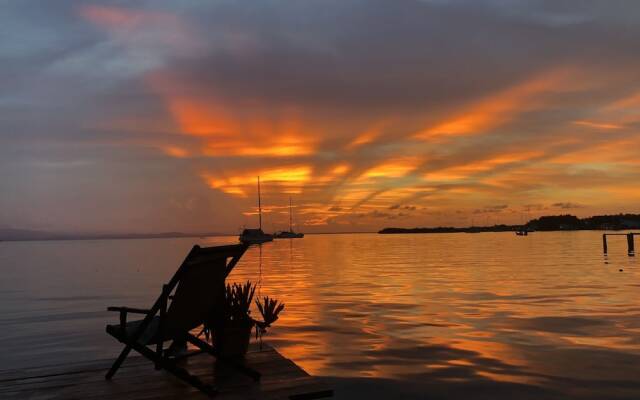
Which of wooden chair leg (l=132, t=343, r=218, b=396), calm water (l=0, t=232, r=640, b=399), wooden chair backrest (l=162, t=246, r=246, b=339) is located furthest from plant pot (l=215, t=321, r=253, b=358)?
calm water (l=0, t=232, r=640, b=399)

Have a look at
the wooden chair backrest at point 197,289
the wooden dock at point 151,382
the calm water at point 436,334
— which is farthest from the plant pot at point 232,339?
the calm water at point 436,334

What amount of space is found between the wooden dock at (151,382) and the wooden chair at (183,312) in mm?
217

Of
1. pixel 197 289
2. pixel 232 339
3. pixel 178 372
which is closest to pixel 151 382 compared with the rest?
pixel 178 372

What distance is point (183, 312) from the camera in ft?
18.3

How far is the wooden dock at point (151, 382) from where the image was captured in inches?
211

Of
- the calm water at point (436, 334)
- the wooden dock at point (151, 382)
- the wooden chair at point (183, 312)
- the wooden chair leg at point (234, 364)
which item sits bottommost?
the calm water at point (436, 334)

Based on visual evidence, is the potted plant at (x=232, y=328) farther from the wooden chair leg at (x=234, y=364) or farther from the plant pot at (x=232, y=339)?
the wooden chair leg at (x=234, y=364)

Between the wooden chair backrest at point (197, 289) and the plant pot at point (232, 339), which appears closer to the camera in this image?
the wooden chair backrest at point (197, 289)

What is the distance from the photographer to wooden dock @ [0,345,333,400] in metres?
5.36

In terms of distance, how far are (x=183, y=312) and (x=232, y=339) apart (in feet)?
3.94

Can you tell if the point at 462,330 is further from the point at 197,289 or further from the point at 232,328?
the point at 197,289

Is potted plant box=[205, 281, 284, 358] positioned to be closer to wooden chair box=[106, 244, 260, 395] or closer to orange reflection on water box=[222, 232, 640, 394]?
wooden chair box=[106, 244, 260, 395]

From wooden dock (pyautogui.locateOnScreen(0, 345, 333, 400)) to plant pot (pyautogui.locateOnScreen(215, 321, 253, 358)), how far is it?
20 centimetres

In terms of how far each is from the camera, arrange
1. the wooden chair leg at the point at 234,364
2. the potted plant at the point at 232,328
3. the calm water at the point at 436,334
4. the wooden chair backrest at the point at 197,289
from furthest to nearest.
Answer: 1. the calm water at the point at 436,334
2. the potted plant at the point at 232,328
3. the wooden chair leg at the point at 234,364
4. the wooden chair backrest at the point at 197,289
